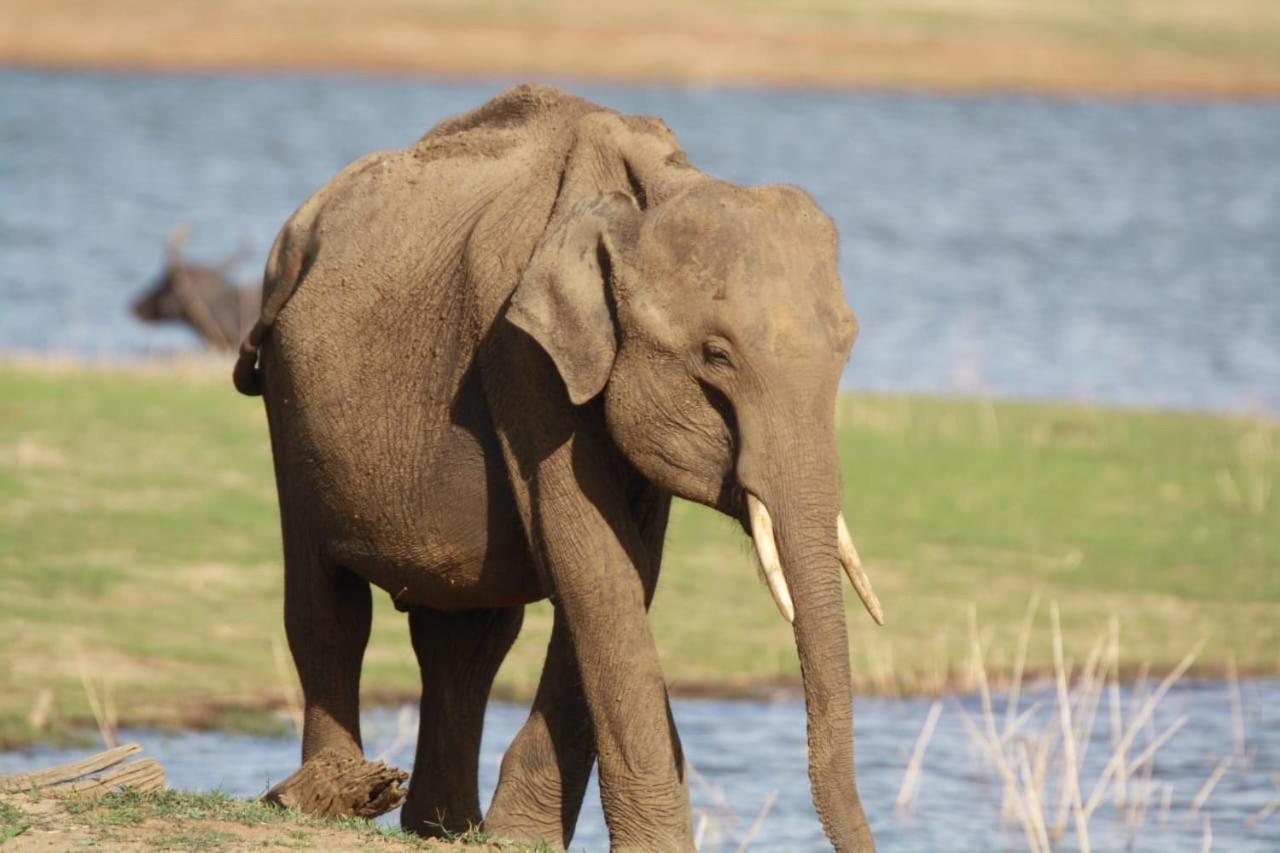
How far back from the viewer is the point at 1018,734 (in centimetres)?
1034

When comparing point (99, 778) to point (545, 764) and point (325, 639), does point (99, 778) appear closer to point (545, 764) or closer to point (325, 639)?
point (325, 639)

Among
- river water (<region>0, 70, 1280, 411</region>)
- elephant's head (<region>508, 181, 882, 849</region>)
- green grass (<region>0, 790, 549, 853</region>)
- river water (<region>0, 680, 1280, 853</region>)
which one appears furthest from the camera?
river water (<region>0, 70, 1280, 411</region>)

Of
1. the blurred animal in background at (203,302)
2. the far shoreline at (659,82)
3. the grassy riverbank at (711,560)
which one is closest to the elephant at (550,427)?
the grassy riverbank at (711,560)

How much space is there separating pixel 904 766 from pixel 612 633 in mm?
4041

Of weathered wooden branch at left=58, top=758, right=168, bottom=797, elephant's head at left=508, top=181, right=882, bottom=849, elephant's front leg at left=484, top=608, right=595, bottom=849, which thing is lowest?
weathered wooden branch at left=58, top=758, right=168, bottom=797

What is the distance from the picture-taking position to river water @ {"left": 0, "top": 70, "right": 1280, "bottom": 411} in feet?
80.1

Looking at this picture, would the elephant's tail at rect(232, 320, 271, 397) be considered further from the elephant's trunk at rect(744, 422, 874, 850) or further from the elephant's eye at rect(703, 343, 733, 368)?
the elephant's trunk at rect(744, 422, 874, 850)

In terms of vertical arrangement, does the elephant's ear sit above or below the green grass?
above

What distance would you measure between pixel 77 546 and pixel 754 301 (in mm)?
7240

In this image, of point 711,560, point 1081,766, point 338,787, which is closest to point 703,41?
point 711,560

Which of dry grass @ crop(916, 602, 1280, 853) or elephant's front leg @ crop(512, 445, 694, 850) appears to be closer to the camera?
elephant's front leg @ crop(512, 445, 694, 850)

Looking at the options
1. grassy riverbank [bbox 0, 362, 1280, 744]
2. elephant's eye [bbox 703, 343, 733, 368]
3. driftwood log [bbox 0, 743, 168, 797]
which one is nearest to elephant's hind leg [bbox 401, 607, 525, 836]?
driftwood log [bbox 0, 743, 168, 797]

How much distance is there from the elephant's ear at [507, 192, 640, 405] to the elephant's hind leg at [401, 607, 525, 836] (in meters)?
1.90

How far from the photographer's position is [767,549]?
5.88 meters
